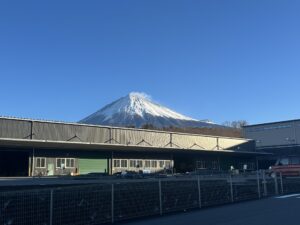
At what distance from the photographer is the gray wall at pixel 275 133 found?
297 feet

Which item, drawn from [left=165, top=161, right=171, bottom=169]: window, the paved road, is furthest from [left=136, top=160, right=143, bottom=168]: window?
the paved road

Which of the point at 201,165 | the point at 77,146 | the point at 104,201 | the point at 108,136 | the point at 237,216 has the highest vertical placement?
the point at 108,136

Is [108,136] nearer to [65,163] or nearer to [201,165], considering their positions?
[65,163]

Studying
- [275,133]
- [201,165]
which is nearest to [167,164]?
[201,165]

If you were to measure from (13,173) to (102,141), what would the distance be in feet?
44.1

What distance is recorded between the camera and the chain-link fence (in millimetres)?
13023

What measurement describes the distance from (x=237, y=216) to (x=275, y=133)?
82.4 metres

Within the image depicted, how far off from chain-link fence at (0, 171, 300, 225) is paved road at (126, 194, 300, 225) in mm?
964

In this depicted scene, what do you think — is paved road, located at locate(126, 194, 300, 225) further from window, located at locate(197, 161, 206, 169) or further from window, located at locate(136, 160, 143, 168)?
window, located at locate(197, 161, 206, 169)

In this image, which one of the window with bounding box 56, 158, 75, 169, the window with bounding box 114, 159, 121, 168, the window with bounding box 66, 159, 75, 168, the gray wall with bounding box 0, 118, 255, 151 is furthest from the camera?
the window with bounding box 114, 159, 121, 168

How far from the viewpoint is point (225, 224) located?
12805mm

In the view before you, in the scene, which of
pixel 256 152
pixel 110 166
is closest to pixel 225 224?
pixel 110 166

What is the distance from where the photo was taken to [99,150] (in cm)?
6669

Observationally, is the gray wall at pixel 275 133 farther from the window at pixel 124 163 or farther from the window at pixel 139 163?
the window at pixel 124 163
